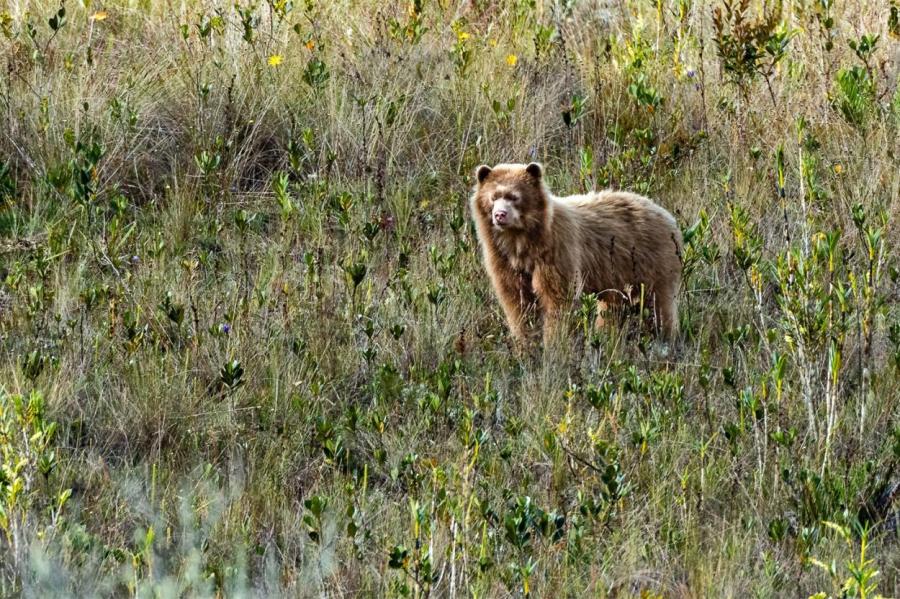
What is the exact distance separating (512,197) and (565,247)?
0.38 metres

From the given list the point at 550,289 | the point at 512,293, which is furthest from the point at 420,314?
the point at 550,289

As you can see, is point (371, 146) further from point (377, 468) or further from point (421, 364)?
point (377, 468)

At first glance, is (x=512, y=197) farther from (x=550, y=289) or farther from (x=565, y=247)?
(x=550, y=289)

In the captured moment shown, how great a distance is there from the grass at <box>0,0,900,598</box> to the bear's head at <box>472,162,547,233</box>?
0.79 feet

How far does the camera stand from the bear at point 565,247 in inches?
253

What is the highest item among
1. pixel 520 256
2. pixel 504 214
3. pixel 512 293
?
pixel 504 214

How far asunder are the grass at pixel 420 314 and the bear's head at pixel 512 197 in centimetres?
24

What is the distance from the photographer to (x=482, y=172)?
6.61m

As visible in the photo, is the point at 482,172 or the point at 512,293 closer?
the point at 512,293

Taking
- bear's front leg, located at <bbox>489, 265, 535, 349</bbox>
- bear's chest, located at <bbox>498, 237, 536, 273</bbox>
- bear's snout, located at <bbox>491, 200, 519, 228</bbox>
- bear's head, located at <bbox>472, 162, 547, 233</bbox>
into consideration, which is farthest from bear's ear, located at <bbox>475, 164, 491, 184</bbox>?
bear's front leg, located at <bbox>489, 265, 535, 349</bbox>

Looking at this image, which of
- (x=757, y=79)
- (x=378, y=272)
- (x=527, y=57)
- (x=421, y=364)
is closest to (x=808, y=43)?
(x=757, y=79)

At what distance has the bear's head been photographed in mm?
6363

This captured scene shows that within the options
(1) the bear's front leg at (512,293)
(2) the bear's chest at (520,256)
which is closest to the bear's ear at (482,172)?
(2) the bear's chest at (520,256)

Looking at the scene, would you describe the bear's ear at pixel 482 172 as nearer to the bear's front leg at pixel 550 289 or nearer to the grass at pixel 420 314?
the grass at pixel 420 314
